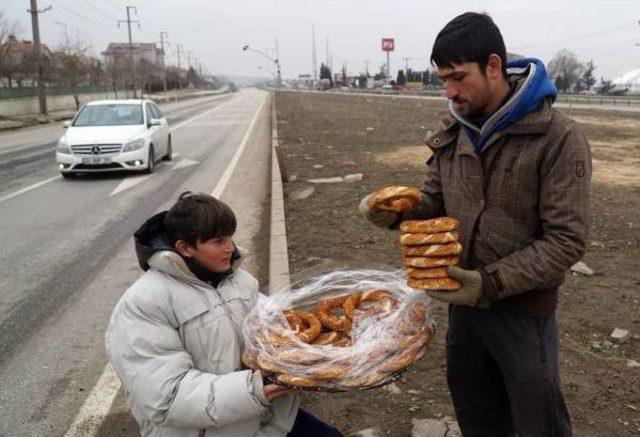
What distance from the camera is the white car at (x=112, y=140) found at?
1244cm

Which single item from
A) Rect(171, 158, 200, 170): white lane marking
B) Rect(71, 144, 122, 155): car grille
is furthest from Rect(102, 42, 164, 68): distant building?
Rect(71, 144, 122, 155): car grille

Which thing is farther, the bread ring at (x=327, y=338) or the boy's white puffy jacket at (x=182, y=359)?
the bread ring at (x=327, y=338)

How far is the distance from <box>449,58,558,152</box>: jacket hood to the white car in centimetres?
1142

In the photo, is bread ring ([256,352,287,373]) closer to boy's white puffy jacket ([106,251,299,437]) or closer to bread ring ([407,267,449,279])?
boy's white puffy jacket ([106,251,299,437])

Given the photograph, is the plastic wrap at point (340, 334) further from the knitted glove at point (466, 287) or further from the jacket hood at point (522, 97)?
the jacket hood at point (522, 97)

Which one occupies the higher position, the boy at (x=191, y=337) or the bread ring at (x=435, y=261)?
the bread ring at (x=435, y=261)

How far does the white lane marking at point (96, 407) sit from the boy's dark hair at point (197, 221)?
5.92 ft

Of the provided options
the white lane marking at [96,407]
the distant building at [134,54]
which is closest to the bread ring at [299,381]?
the white lane marking at [96,407]

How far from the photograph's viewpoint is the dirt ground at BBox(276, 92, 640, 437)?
342cm

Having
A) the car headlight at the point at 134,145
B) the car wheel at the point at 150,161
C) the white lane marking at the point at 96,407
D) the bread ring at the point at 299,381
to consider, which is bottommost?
the white lane marking at the point at 96,407

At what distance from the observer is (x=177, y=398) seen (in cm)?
210

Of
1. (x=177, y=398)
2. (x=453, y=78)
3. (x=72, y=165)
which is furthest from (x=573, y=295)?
(x=72, y=165)

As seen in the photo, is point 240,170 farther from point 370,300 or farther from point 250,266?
point 370,300

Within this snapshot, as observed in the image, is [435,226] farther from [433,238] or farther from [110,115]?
[110,115]
